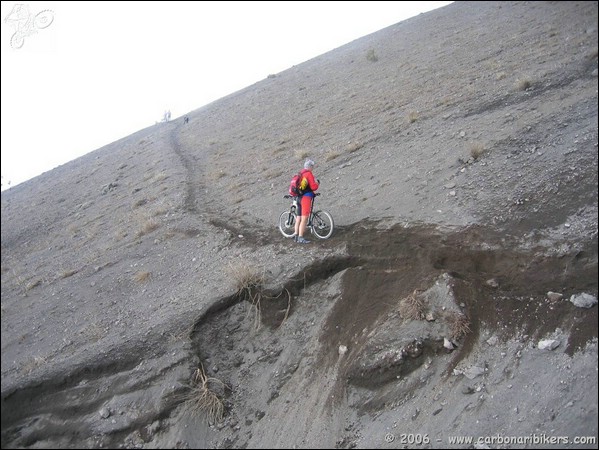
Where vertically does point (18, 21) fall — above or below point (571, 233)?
above

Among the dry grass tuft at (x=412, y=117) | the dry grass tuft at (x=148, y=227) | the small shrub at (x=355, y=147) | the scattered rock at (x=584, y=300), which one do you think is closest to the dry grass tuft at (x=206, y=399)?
the scattered rock at (x=584, y=300)

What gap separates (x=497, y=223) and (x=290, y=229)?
500cm

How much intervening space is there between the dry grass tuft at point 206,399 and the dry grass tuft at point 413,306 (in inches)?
133

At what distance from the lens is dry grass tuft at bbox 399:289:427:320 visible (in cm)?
634

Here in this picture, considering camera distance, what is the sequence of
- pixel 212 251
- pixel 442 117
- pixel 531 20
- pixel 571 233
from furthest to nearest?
pixel 531 20 → pixel 442 117 → pixel 212 251 → pixel 571 233

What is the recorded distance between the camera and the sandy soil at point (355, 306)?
5.21 meters

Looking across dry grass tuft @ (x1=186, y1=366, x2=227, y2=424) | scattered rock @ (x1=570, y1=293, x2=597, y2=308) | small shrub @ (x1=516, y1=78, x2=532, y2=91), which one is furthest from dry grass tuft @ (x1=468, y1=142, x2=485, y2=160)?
dry grass tuft @ (x1=186, y1=366, x2=227, y2=424)

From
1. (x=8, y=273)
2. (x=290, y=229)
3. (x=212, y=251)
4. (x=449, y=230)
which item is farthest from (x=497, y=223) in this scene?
(x=8, y=273)

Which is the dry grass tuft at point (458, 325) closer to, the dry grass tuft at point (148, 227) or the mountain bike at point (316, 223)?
the mountain bike at point (316, 223)

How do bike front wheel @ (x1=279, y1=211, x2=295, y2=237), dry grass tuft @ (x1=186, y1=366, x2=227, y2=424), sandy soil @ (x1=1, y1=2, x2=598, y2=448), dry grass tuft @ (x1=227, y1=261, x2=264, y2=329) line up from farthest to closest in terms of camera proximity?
bike front wheel @ (x1=279, y1=211, x2=295, y2=237) < dry grass tuft @ (x1=227, y1=261, x2=264, y2=329) < dry grass tuft @ (x1=186, y1=366, x2=227, y2=424) < sandy soil @ (x1=1, y1=2, x2=598, y2=448)

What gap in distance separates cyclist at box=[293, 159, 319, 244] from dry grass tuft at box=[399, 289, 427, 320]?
3.24 m

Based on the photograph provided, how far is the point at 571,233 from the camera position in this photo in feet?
20.4

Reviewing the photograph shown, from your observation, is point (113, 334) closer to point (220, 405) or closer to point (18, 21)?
point (220, 405)

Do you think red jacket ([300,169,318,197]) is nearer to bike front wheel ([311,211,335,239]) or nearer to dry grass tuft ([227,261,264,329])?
bike front wheel ([311,211,335,239])
